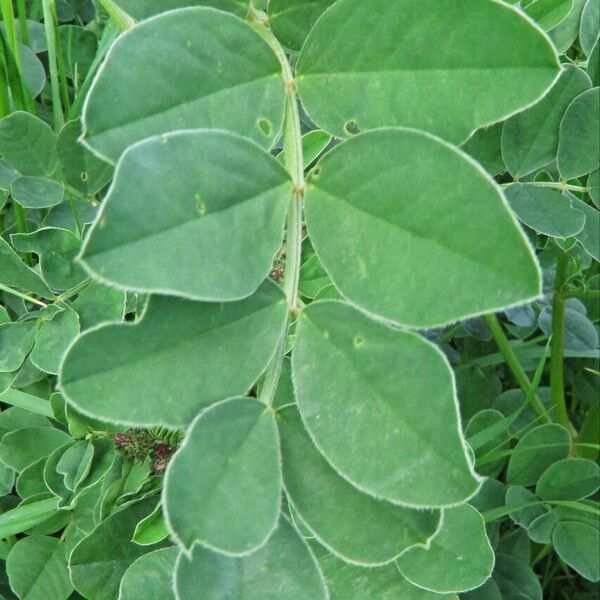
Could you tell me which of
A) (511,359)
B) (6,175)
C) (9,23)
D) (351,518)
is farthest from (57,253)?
(511,359)

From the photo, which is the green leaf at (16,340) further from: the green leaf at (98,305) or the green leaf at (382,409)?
the green leaf at (382,409)

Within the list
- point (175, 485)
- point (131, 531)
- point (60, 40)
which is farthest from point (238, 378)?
point (60, 40)

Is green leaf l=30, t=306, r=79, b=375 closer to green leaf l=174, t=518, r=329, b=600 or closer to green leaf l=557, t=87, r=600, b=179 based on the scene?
green leaf l=174, t=518, r=329, b=600

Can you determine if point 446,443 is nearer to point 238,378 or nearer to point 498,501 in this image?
point 238,378

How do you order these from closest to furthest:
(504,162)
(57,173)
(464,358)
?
(504,162)
(57,173)
(464,358)

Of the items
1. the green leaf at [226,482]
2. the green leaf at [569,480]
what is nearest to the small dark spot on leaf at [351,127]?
the green leaf at [226,482]

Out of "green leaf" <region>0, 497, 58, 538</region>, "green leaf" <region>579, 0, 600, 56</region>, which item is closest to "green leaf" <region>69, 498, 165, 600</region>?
"green leaf" <region>0, 497, 58, 538</region>
